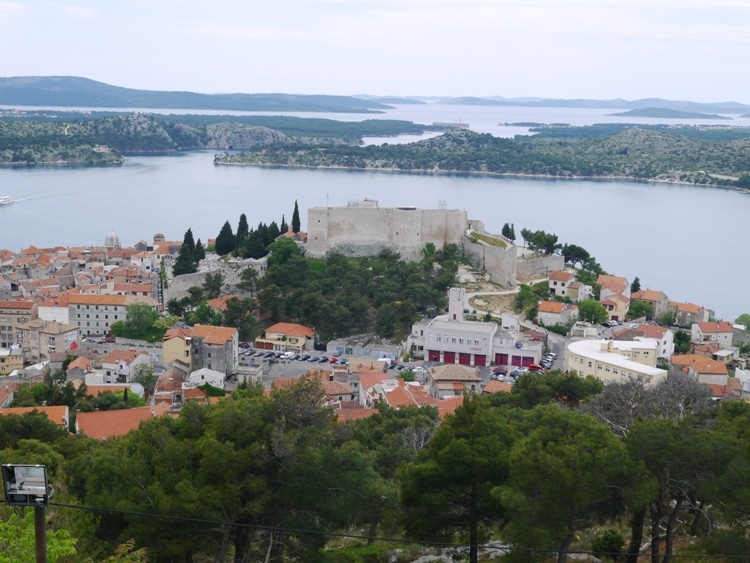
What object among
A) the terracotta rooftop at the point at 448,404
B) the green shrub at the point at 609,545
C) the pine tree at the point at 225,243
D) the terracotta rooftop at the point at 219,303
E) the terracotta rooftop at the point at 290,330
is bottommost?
the terracotta rooftop at the point at 290,330

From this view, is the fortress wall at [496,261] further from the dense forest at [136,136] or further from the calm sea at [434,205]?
the dense forest at [136,136]

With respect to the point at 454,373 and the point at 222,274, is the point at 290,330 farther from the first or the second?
the point at 454,373

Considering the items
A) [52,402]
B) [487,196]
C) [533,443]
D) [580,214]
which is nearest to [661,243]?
[580,214]

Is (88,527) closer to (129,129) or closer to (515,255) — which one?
(515,255)

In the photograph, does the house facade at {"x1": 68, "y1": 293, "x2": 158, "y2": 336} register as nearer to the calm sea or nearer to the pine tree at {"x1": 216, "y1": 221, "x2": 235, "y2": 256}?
the pine tree at {"x1": 216, "y1": 221, "x2": 235, "y2": 256}

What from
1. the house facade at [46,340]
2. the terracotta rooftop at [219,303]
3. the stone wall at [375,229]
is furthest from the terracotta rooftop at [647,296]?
the house facade at [46,340]
